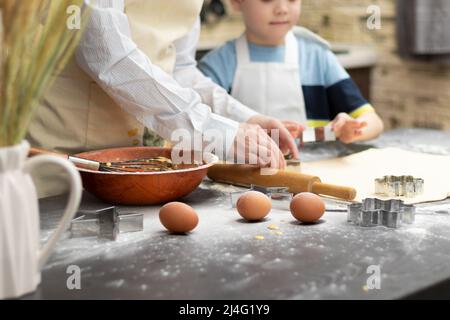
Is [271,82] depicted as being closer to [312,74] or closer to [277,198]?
[312,74]

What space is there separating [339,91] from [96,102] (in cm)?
74

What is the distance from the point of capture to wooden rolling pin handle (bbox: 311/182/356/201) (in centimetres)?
129

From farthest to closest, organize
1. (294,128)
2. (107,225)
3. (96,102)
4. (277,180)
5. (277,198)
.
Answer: (294,128)
(96,102)
(277,180)
(277,198)
(107,225)

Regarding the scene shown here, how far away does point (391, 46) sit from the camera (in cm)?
331

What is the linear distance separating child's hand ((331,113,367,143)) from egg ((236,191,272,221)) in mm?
587

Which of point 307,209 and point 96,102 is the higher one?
point 96,102

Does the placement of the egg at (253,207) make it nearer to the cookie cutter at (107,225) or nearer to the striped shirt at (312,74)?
the cookie cutter at (107,225)

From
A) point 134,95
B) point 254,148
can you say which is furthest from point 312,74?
point 134,95

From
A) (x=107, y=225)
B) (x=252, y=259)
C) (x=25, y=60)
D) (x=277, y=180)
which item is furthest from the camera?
(x=277, y=180)

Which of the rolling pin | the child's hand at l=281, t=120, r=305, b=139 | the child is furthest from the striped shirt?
the rolling pin

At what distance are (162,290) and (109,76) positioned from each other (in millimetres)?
543

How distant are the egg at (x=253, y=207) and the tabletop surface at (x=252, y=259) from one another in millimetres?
14

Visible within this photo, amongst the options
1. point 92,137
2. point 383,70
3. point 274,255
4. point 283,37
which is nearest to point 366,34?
point 383,70

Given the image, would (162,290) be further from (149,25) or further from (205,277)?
(149,25)
